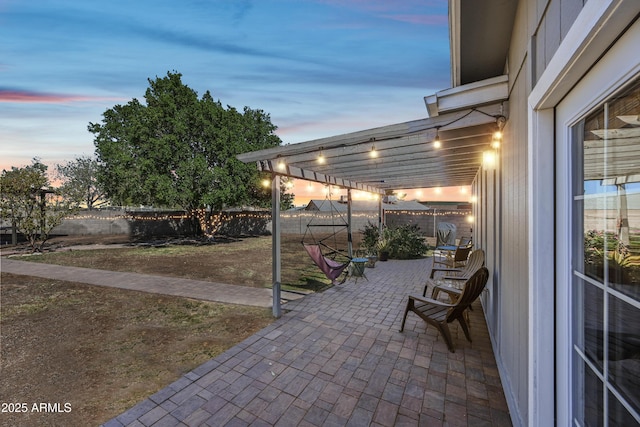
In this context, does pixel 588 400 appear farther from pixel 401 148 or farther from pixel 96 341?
pixel 96 341

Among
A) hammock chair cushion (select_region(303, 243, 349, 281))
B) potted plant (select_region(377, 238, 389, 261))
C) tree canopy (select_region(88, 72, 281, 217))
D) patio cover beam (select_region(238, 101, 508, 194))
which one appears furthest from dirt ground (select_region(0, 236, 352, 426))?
tree canopy (select_region(88, 72, 281, 217))

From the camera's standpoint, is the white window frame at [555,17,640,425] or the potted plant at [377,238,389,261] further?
the potted plant at [377,238,389,261]

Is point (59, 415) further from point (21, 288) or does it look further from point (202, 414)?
point (21, 288)

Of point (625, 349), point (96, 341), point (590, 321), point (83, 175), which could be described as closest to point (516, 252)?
point (590, 321)

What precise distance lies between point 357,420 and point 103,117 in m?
16.9

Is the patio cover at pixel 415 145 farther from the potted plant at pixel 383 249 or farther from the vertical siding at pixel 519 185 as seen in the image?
the potted plant at pixel 383 249

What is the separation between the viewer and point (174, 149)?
37.9ft

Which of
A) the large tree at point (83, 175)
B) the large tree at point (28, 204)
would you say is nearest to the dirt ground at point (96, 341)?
the large tree at point (28, 204)

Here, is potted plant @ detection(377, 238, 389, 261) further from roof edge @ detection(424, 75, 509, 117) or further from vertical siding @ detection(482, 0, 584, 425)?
roof edge @ detection(424, 75, 509, 117)

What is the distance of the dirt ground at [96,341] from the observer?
2.26 m

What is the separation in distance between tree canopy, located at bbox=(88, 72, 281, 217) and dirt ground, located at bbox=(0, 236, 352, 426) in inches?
230

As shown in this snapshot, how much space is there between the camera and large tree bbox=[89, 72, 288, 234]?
1124 centimetres

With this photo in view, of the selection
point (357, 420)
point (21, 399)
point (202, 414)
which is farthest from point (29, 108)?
point (357, 420)

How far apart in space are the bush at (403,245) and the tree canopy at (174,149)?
7.17 m
